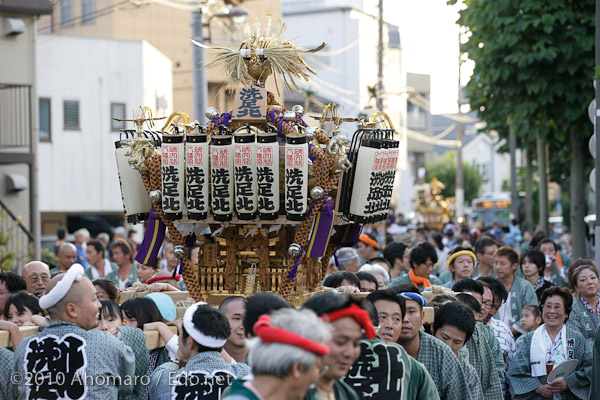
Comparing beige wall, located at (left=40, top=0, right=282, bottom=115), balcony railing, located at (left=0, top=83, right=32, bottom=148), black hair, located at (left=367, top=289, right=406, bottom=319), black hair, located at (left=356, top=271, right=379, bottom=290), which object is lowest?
black hair, located at (left=356, top=271, right=379, bottom=290)

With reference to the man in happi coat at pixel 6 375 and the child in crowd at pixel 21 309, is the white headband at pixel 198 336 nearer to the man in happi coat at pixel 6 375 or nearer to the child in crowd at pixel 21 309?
the man in happi coat at pixel 6 375

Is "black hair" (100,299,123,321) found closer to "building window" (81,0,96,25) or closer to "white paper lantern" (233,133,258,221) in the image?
"white paper lantern" (233,133,258,221)

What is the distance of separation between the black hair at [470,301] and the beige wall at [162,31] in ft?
107

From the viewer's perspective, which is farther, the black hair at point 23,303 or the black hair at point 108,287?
the black hair at point 108,287

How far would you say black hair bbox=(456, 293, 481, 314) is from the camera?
27.4 ft

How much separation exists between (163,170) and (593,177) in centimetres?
865

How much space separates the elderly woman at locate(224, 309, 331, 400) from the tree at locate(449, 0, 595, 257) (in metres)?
14.3

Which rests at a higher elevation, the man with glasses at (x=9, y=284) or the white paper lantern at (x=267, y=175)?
the white paper lantern at (x=267, y=175)

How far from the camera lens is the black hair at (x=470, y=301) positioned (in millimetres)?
8344

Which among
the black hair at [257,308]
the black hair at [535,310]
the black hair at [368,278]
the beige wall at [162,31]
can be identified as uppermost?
the beige wall at [162,31]

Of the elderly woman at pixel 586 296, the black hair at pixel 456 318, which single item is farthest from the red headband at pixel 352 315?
the elderly woman at pixel 586 296

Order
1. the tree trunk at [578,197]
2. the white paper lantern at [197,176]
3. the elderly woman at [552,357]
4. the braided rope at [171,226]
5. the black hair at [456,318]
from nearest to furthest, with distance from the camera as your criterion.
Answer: the black hair at [456,318], the white paper lantern at [197,176], the braided rope at [171,226], the elderly woman at [552,357], the tree trunk at [578,197]

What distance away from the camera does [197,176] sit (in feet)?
25.6

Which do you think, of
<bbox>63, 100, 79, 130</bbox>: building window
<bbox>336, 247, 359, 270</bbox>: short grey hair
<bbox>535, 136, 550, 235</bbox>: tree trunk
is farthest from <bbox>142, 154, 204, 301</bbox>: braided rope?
<bbox>63, 100, 79, 130</bbox>: building window
